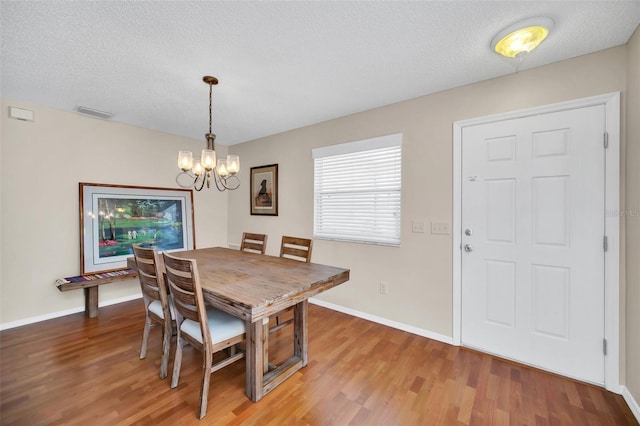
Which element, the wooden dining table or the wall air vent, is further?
the wall air vent

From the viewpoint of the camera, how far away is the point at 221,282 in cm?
178

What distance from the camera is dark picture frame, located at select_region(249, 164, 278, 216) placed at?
396 centimetres

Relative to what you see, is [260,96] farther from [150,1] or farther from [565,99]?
[565,99]

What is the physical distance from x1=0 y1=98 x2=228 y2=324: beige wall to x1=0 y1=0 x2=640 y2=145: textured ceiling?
397 mm

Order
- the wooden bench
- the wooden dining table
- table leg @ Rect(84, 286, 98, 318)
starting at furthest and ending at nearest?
table leg @ Rect(84, 286, 98, 318) < the wooden bench < the wooden dining table

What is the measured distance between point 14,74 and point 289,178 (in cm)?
272

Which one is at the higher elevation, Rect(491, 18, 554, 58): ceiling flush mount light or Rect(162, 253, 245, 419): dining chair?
Rect(491, 18, 554, 58): ceiling flush mount light

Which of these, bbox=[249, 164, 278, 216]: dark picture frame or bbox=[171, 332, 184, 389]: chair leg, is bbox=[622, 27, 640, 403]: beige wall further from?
bbox=[249, 164, 278, 216]: dark picture frame

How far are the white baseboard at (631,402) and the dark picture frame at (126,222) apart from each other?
447cm

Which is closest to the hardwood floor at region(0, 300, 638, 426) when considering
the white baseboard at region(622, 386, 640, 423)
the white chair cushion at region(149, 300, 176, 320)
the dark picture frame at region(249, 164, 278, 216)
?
the white baseboard at region(622, 386, 640, 423)

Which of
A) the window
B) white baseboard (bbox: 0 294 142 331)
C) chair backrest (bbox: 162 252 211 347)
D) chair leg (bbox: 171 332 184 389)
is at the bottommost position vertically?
white baseboard (bbox: 0 294 142 331)

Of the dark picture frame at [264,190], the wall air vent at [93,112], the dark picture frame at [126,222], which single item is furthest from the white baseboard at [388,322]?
the wall air vent at [93,112]

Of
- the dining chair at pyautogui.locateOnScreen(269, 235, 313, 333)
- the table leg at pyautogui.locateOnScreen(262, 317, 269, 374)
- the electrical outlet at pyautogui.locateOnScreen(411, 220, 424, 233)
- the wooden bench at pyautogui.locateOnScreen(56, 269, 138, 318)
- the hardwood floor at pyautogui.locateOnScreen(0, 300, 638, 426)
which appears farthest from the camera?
the wooden bench at pyautogui.locateOnScreen(56, 269, 138, 318)

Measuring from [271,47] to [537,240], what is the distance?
2497 millimetres
